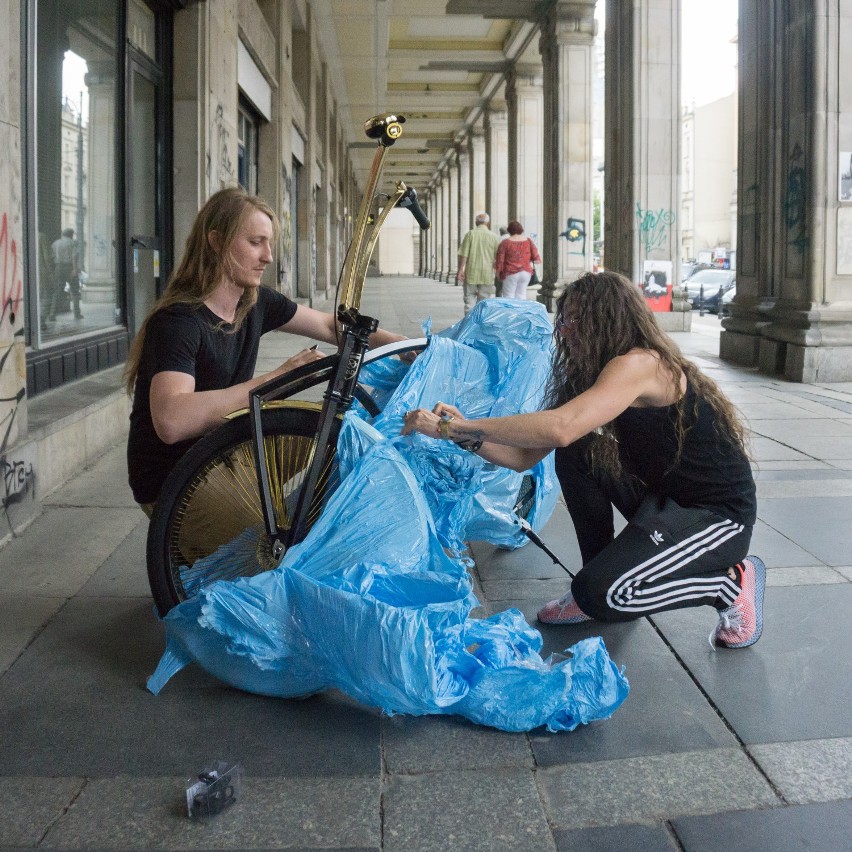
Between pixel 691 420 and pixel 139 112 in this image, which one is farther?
pixel 139 112

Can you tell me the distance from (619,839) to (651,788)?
0.76 ft

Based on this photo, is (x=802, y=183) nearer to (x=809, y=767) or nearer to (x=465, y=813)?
(x=809, y=767)

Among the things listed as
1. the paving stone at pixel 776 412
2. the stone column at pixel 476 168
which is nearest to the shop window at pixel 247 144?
the paving stone at pixel 776 412

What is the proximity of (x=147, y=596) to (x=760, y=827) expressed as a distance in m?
2.22

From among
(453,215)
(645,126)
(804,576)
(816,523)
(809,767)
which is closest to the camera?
(809,767)

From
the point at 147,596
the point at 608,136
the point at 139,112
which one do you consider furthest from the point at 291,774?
the point at 608,136

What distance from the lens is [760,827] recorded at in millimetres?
2049

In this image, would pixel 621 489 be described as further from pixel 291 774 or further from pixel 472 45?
pixel 472 45

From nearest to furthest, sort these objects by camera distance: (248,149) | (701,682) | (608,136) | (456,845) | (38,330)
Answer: (456,845) → (701,682) → (38,330) → (248,149) → (608,136)

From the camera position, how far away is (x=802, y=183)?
929 centimetres

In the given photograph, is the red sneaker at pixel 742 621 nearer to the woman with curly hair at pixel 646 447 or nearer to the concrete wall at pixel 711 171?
the woman with curly hair at pixel 646 447

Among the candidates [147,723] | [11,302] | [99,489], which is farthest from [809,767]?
[99,489]

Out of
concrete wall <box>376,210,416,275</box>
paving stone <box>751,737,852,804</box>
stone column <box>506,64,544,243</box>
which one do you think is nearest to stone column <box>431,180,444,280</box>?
concrete wall <box>376,210,416,275</box>

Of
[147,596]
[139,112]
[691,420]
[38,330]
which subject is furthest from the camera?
[139,112]
